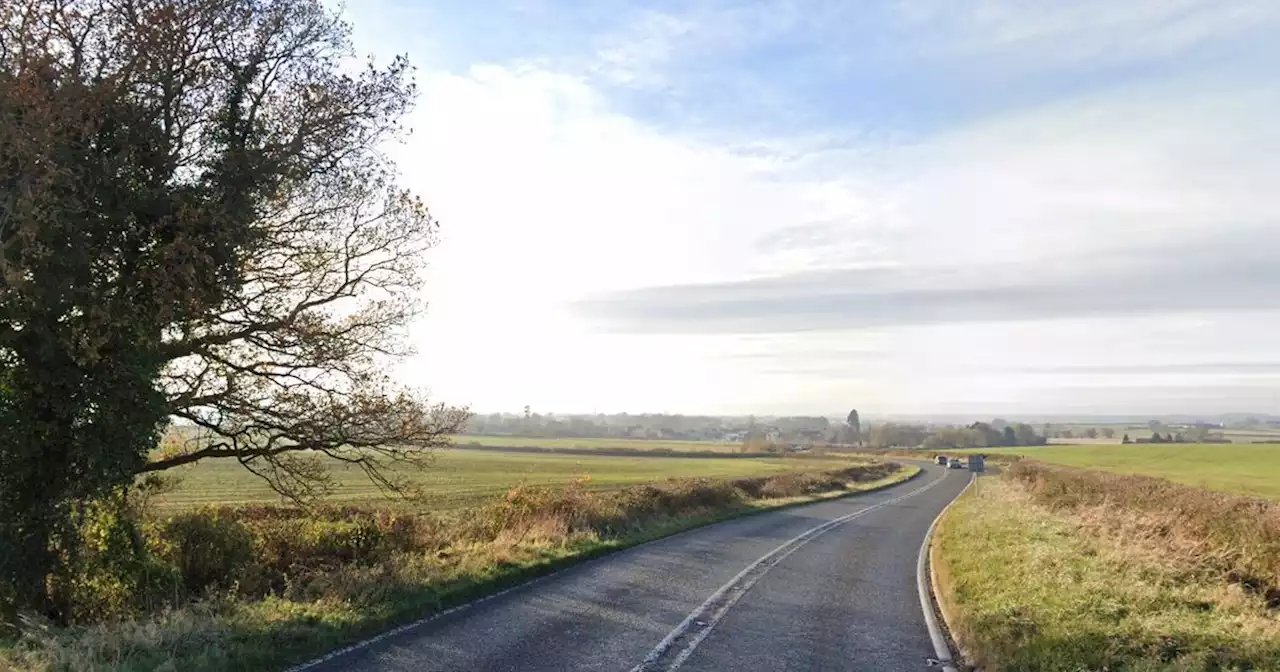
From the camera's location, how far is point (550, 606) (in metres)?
11.5

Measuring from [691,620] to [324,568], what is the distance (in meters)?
7.76

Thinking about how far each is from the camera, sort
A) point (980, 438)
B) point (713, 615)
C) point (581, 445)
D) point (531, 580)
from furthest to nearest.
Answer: point (980, 438)
point (581, 445)
point (531, 580)
point (713, 615)

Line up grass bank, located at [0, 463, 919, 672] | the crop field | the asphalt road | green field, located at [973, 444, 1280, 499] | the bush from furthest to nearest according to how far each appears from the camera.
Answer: green field, located at [973, 444, 1280, 499], the crop field, the bush, the asphalt road, grass bank, located at [0, 463, 919, 672]

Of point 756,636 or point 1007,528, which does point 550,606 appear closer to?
point 756,636

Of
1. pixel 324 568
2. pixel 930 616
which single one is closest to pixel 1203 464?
pixel 930 616

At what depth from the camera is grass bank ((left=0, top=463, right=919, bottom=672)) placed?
8.33 m

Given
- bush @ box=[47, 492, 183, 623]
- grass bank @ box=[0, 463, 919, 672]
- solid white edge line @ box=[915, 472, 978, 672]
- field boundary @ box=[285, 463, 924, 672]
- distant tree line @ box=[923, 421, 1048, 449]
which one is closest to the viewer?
grass bank @ box=[0, 463, 919, 672]

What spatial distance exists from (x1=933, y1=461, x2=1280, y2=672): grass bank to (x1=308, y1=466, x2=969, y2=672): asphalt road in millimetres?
1051

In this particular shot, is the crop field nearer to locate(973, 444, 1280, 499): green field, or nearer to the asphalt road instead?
the asphalt road

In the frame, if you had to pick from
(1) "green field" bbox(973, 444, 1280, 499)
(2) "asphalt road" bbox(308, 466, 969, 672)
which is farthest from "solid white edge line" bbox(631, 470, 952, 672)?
(1) "green field" bbox(973, 444, 1280, 499)

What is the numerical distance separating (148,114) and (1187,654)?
16110 millimetres

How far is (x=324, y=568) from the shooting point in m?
15.1

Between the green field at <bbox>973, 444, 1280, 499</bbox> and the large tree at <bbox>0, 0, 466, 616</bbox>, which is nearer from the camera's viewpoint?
the large tree at <bbox>0, 0, 466, 616</bbox>

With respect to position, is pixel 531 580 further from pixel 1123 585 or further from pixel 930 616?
pixel 1123 585
